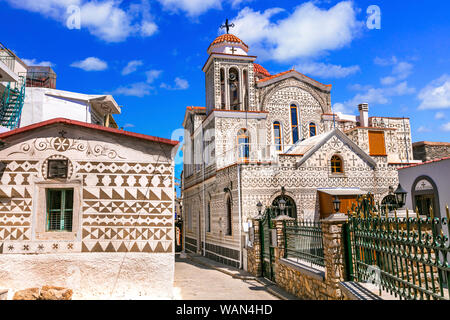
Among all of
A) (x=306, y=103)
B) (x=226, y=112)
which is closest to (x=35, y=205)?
(x=226, y=112)

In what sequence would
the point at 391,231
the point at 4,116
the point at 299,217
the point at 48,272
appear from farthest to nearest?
1. the point at 299,217
2. the point at 4,116
3. the point at 48,272
4. the point at 391,231

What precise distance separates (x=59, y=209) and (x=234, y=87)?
50.9 ft

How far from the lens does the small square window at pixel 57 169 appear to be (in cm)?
906

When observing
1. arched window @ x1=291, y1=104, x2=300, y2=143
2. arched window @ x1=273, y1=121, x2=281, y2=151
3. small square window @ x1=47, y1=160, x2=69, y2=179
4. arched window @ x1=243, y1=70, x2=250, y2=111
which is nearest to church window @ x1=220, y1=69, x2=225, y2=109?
arched window @ x1=243, y1=70, x2=250, y2=111

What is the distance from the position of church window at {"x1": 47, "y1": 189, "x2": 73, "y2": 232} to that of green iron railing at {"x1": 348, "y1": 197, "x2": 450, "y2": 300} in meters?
6.86

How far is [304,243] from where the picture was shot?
10055 millimetres

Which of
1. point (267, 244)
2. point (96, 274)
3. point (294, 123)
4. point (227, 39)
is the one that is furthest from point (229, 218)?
point (227, 39)

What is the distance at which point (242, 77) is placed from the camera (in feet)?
72.4

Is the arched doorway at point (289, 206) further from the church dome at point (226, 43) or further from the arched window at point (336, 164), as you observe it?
the church dome at point (226, 43)

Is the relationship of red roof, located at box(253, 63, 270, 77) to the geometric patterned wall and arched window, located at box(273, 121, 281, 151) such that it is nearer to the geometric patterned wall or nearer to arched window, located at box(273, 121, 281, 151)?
arched window, located at box(273, 121, 281, 151)

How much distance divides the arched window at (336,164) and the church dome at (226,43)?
9672 mm

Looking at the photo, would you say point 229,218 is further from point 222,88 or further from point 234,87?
point 234,87
